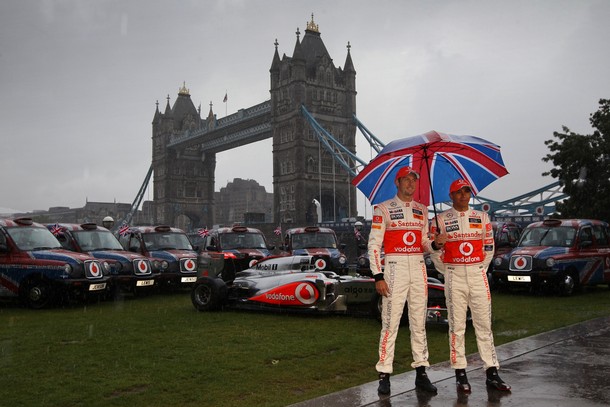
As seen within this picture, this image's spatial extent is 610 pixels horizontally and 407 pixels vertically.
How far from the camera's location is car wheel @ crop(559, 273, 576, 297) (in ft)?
44.1

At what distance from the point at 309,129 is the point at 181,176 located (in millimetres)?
40681

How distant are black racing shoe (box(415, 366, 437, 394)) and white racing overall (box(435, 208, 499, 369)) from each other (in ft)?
0.93

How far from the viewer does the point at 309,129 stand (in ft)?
257

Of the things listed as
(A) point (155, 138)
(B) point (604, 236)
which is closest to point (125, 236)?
(B) point (604, 236)

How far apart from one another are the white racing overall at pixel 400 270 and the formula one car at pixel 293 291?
10.5ft

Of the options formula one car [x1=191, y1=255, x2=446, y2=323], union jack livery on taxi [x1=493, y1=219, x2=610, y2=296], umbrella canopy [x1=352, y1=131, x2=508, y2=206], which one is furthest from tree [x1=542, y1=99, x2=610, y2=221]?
umbrella canopy [x1=352, y1=131, x2=508, y2=206]

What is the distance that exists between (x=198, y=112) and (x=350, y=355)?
11520cm

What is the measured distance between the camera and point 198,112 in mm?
118375

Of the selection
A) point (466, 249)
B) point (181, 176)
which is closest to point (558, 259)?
point (466, 249)

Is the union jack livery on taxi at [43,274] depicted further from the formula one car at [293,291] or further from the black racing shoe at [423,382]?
the black racing shoe at [423,382]

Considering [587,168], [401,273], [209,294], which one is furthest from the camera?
[587,168]

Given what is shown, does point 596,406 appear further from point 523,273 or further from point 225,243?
point 225,243

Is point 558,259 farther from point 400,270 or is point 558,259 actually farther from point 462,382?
point 400,270

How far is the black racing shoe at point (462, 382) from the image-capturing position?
17.1 ft
